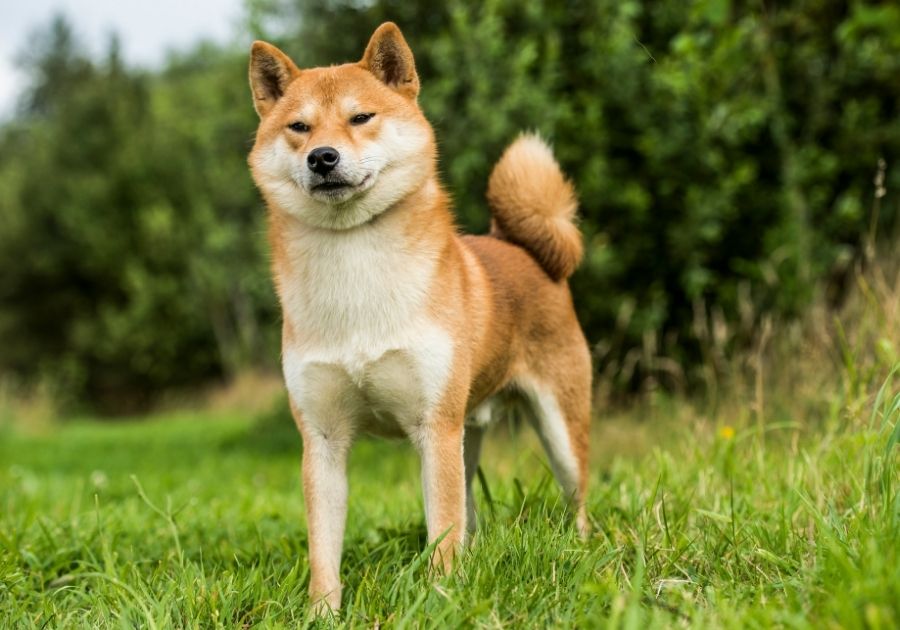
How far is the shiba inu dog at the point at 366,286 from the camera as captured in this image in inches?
126

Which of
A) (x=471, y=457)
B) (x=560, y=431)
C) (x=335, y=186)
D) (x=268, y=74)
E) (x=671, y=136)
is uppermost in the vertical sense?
(x=268, y=74)

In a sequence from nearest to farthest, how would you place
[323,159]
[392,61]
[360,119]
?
[323,159], [360,119], [392,61]

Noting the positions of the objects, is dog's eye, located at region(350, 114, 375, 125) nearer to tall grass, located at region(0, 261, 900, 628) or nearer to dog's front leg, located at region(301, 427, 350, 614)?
dog's front leg, located at region(301, 427, 350, 614)

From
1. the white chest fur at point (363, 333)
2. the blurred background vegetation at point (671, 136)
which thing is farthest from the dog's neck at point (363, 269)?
the blurred background vegetation at point (671, 136)

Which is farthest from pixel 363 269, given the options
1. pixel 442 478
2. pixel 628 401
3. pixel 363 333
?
pixel 628 401

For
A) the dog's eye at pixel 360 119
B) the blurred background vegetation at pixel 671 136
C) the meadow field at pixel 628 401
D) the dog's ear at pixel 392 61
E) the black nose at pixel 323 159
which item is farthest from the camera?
the blurred background vegetation at pixel 671 136

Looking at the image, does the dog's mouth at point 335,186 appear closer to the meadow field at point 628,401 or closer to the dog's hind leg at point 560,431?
the meadow field at point 628,401

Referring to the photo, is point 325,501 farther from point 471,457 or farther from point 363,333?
point 471,457

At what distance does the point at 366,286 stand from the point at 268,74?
984mm

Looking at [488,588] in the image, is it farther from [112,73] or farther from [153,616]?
[112,73]

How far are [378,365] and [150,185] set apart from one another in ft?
72.1

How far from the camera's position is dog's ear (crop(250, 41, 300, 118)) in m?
3.56

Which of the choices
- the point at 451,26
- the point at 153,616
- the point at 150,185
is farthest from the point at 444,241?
the point at 150,185

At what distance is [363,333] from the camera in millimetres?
3209
